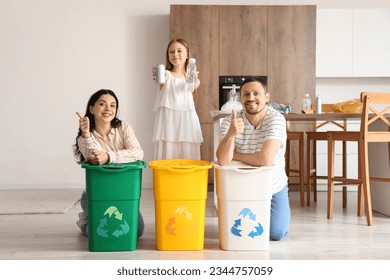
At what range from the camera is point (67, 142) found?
21.1ft

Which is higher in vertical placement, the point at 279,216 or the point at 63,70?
the point at 63,70

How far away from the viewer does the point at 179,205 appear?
2.88 metres

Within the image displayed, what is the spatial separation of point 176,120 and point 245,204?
115 cm

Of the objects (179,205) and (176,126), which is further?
(176,126)

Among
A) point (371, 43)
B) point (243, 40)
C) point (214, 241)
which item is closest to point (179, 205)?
point (214, 241)

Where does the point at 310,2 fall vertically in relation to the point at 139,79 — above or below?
above

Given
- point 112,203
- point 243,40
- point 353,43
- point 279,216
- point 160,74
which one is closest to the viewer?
point 112,203

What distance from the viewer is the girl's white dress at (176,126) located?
382 centimetres

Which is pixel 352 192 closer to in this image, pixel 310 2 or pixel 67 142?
pixel 310 2

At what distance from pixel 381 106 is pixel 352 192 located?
1.28 m

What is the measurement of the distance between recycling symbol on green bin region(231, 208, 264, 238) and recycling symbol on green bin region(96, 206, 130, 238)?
0.57 meters

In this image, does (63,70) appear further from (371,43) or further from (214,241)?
(214,241)
